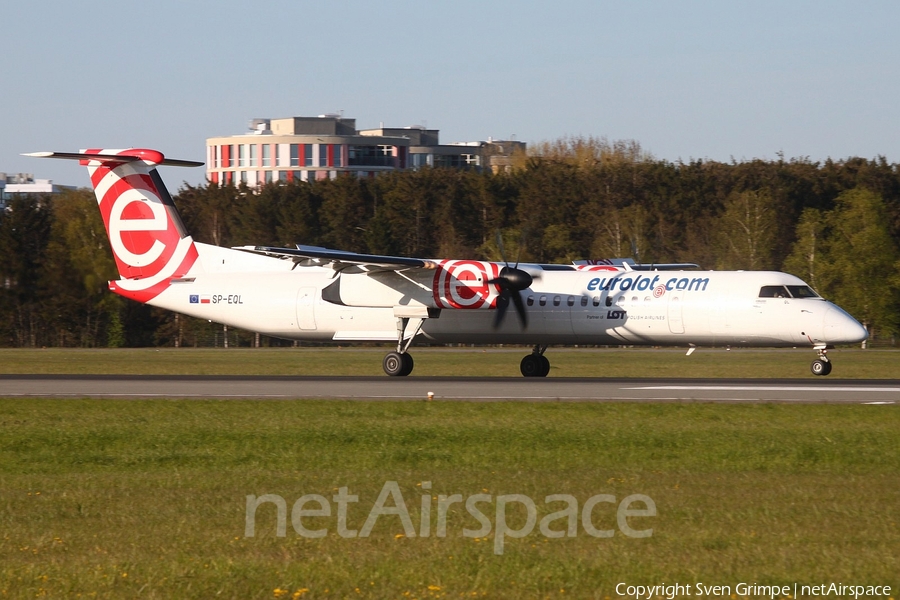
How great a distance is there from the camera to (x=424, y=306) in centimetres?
2861

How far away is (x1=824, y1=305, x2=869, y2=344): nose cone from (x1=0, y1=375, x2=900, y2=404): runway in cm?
100

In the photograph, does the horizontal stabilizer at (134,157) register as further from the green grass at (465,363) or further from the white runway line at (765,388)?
the white runway line at (765,388)

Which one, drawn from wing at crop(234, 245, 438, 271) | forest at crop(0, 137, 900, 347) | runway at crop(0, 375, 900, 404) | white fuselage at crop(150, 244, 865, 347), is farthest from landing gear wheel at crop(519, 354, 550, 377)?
forest at crop(0, 137, 900, 347)

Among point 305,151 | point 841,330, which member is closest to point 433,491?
point 841,330

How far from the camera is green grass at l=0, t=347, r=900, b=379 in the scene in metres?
33.9

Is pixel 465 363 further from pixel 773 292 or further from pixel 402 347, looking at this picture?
pixel 773 292

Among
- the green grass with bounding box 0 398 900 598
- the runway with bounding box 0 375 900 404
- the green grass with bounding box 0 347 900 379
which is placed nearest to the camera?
the green grass with bounding box 0 398 900 598

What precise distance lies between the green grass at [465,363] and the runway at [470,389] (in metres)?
6.46

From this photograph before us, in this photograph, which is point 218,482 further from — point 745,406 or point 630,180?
point 630,180

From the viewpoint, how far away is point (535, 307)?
28.1 metres

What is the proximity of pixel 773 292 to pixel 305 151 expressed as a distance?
358 feet

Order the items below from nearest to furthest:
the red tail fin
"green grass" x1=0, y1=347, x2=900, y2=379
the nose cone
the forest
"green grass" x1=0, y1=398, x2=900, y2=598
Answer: "green grass" x1=0, y1=398, x2=900, y2=598 → the nose cone → the red tail fin → "green grass" x1=0, y1=347, x2=900, y2=379 → the forest

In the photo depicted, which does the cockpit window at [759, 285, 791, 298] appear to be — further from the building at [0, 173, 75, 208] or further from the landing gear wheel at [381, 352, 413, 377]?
the building at [0, 173, 75, 208]
